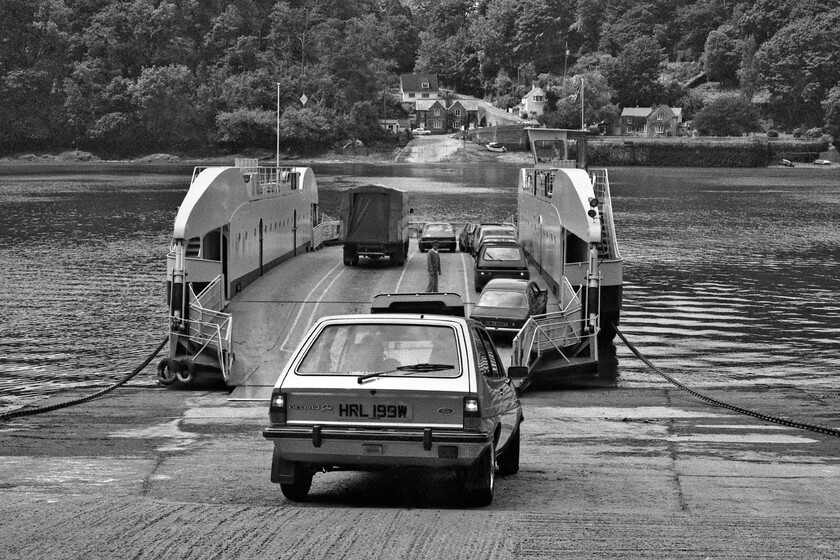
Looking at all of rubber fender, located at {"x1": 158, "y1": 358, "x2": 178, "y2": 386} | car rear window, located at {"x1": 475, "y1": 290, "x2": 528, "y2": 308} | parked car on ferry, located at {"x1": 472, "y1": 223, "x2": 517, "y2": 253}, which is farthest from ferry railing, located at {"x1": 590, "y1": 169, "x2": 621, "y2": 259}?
rubber fender, located at {"x1": 158, "y1": 358, "x2": 178, "y2": 386}

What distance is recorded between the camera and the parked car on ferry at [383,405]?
933cm

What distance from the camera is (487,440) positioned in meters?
9.38

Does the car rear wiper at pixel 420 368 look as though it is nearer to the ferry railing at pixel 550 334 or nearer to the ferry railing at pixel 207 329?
the ferry railing at pixel 550 334

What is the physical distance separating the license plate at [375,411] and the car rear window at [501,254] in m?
24.2

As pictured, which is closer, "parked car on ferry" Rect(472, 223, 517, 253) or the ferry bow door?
the ferry bow door

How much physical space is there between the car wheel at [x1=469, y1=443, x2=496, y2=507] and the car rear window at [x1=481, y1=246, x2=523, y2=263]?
23.7 m

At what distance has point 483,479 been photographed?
9.65m

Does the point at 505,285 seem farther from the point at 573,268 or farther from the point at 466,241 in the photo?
the point at 466,241

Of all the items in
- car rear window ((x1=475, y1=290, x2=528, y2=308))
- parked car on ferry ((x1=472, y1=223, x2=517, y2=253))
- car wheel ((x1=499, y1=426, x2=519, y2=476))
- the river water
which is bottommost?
the river water

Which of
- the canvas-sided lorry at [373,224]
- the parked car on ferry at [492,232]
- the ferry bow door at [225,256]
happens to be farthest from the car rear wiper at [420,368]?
the parked car on ferry at [492,232]

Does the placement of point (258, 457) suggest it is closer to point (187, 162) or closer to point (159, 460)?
point (159, 460)

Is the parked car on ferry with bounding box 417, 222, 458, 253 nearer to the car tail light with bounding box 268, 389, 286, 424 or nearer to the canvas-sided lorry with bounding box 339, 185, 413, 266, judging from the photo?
the canvas-sided lorry with bounding box 339, 185, 413, 266

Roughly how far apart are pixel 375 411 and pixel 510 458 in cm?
296

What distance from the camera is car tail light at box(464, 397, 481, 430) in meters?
9.34
